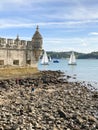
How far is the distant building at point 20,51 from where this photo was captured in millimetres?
34219

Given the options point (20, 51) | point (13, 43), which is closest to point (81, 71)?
point (20, 51)

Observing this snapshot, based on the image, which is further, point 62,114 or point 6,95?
point 6,95

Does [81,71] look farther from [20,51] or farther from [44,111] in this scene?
[44,111]

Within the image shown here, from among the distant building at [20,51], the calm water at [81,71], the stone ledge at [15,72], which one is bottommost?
the calm water at [81,71]

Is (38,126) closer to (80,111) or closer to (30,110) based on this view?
(30,110)

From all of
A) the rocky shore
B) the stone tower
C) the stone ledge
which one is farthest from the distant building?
the rocky shore

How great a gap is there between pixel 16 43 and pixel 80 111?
16501mm

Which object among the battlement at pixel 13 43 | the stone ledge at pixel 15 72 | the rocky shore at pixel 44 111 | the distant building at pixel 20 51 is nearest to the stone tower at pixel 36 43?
the distant building at pixel 20 51

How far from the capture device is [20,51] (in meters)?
36.7

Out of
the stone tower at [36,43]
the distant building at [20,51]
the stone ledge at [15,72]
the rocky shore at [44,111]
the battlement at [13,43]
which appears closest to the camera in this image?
the rocky shore at [44,111]

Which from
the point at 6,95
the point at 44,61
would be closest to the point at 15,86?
the point at 6,95

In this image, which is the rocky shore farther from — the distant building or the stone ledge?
the distant building

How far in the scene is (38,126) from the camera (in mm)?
16250

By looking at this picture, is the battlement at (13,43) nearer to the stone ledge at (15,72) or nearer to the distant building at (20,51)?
the distant building at (20,51)
